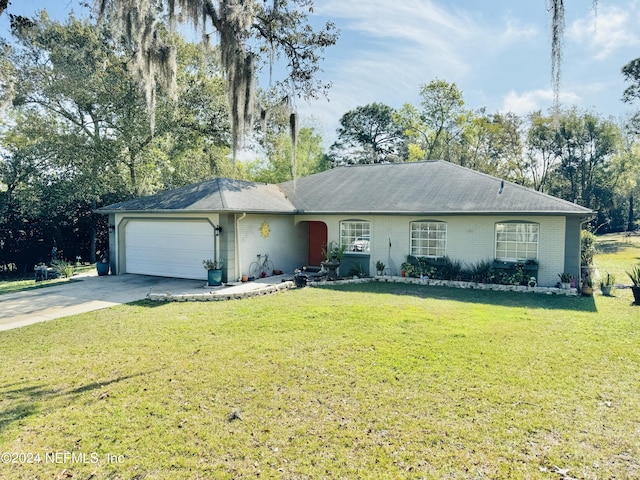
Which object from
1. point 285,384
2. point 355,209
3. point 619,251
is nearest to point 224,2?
point 285,384

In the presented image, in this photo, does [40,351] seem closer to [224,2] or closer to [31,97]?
[224,2]

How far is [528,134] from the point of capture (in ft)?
109

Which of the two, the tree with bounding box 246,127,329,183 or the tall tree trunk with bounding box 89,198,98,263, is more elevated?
the tree with bounding box 246,127,329,183

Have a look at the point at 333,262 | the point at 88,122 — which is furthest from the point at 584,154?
the point at 88,122

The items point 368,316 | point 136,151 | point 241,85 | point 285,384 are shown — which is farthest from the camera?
point 136,151

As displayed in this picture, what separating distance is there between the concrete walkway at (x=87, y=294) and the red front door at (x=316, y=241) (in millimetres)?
3051

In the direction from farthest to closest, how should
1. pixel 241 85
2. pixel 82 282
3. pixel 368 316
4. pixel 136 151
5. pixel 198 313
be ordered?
pixel 136 151 → pixel 82 282 → pixel 198 313 → pixel 368 316 → pixel 241 85

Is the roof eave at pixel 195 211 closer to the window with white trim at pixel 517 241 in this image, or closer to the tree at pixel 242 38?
the tree at pixel 242 38

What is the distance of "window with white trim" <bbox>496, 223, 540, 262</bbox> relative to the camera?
1209 centimetres

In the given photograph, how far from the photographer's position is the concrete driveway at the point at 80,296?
29.0 feet

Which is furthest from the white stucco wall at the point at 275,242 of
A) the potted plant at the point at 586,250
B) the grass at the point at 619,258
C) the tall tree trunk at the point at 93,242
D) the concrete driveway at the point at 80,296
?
the grass at the point at 619,258

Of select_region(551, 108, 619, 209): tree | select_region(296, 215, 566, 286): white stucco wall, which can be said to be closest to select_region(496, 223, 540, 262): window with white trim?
select_region(296, 215, 566, 286): white stucco wall

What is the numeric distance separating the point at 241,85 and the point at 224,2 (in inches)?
54.7

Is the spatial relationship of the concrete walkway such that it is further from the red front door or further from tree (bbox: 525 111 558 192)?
tree (bbox: 525 111 558 192)
